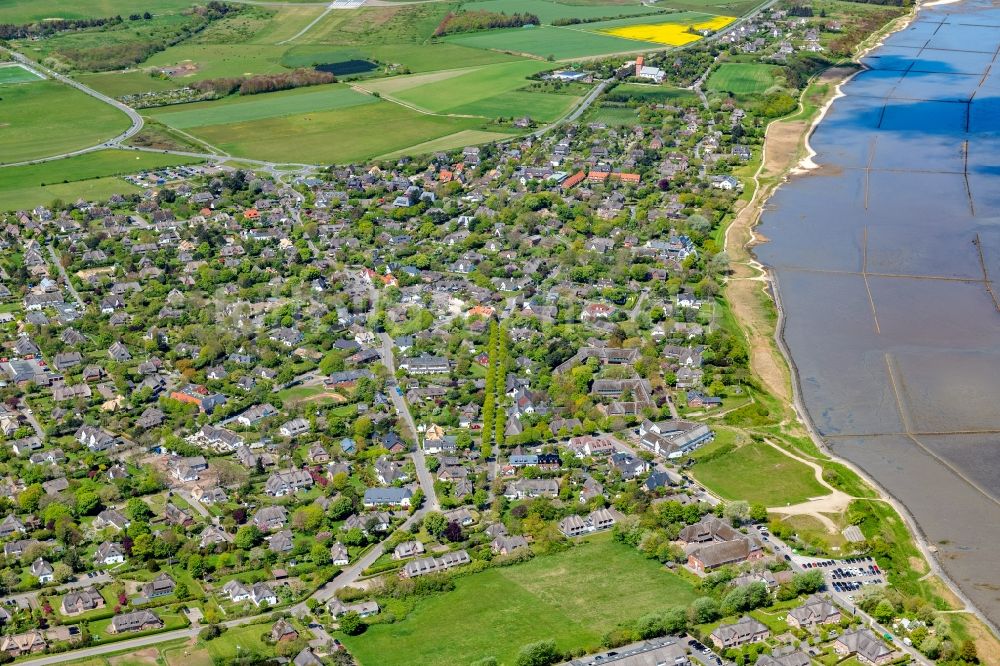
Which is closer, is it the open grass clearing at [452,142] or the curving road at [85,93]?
the open grass clearing at [452,142]

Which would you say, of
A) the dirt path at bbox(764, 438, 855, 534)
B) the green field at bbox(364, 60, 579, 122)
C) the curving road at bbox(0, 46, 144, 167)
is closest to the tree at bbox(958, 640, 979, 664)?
the dirt path at bbox(764, 438, 855, 534)

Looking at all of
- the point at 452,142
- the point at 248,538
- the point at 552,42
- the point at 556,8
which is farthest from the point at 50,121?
the point at 248,538

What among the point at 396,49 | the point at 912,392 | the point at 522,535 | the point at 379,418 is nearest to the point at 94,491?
the point at 379,418

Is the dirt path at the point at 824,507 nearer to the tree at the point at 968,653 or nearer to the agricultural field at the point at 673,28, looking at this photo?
the tree at the point at 968,653

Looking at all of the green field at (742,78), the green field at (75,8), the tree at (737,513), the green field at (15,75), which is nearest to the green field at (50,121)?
Answer: the green field at (15,75)

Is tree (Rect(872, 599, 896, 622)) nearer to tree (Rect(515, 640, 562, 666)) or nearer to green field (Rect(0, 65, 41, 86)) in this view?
tree (Rect(515, 640, 562, 666))

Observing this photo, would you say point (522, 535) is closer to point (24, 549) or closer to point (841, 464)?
point (841, 464)

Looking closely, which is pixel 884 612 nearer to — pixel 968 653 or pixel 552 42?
pixel 968 653

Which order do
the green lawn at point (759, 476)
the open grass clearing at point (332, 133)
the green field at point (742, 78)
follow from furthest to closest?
the green field at point (742, 78), the open grass clearing at point (332, 133), the green lawn at point (759, 476)
